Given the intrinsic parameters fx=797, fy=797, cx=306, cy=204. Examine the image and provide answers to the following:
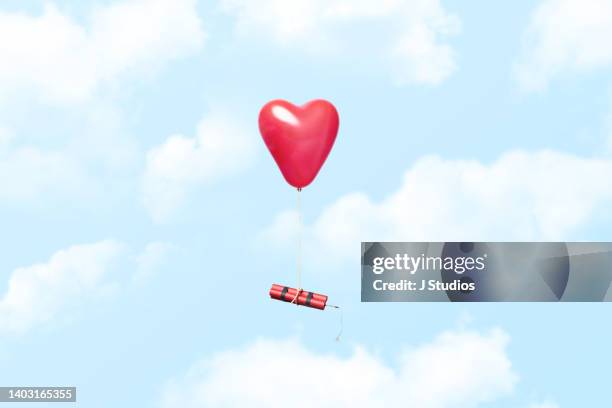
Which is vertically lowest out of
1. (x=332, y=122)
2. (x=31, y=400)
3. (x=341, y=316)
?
(x=31, y=400)

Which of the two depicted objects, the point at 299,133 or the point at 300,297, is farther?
the point at 300,297

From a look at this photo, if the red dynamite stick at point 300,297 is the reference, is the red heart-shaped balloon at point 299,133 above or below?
above

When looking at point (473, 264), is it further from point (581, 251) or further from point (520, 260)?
point (581, 251)

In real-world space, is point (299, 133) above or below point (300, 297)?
above

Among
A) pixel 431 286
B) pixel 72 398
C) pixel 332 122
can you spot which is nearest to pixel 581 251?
pixel 431 286

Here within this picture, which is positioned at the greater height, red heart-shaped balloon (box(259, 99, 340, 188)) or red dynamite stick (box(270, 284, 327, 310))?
red heart-shaped balloon (box(259, 99, 340, 188))
